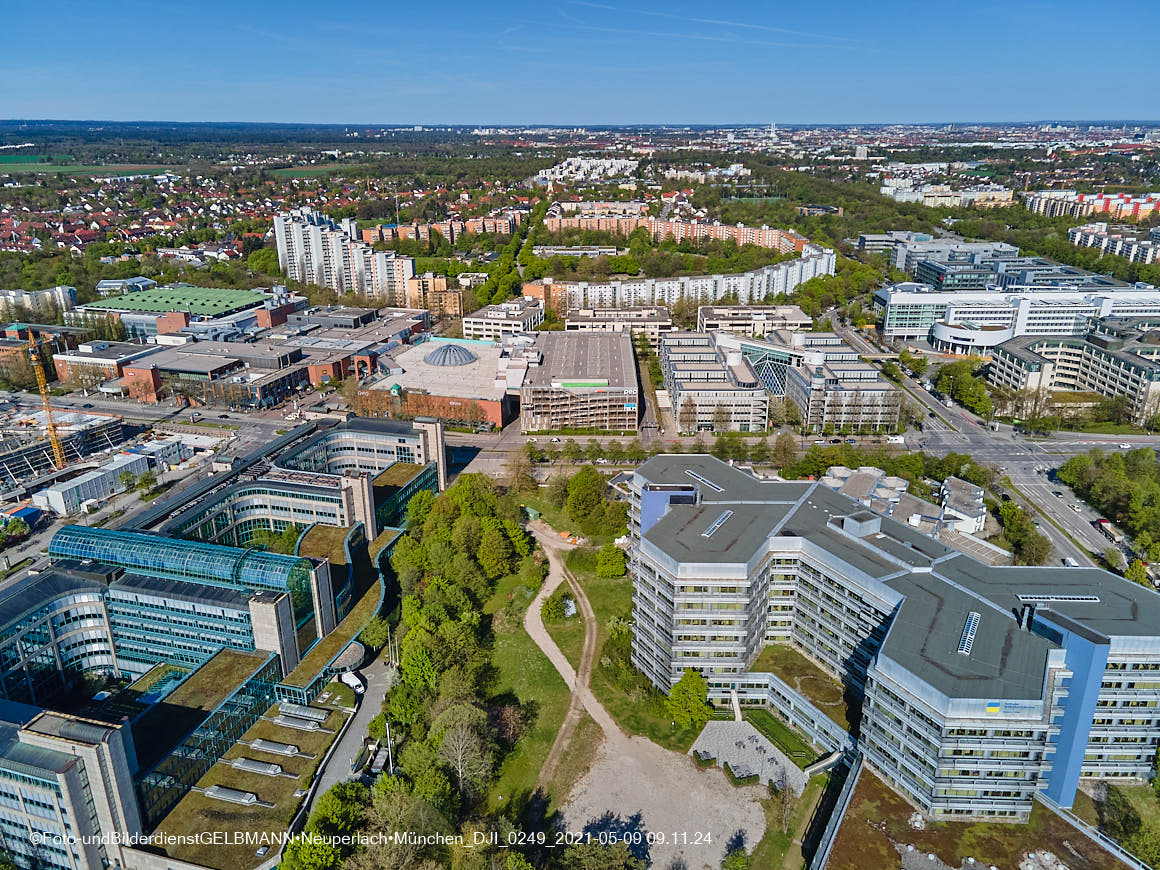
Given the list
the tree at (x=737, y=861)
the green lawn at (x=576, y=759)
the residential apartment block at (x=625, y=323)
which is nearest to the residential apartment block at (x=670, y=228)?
the residential apartment block at (x=625, y=323)

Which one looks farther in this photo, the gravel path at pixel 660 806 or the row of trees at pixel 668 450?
the row of trees at pixel 668 450

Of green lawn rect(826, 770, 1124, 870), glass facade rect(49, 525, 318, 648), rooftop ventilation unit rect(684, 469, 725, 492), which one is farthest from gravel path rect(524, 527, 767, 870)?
glass facade rect(49, 525, 318, 648)

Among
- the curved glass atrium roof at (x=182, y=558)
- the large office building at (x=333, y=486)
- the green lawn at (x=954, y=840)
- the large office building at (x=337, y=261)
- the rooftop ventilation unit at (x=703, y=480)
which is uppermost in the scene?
the large office building at (x=337, y=261)

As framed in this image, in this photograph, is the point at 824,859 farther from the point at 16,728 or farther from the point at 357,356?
the point at 357,356

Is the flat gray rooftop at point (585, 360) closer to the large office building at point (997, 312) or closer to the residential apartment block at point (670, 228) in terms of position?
the large office building at point (997, 312)

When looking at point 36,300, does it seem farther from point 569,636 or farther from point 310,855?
point 310,855

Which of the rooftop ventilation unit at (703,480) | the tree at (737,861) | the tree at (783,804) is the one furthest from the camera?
the rooftop ventilation unit at (703,480)
